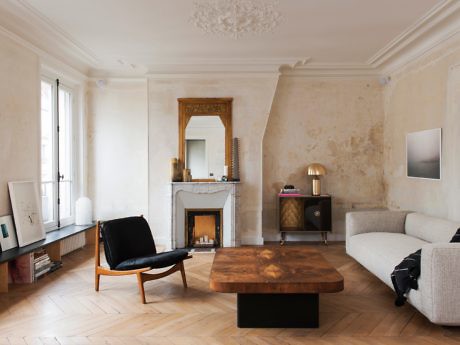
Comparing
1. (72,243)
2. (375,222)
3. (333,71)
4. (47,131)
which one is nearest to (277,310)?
(375,222)

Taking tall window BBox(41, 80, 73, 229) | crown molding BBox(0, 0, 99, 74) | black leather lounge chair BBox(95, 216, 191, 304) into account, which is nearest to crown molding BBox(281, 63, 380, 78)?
crown molding BBox(0, 0, 99, 74)

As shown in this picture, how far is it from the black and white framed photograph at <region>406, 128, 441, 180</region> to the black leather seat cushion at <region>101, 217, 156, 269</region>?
12.0ft

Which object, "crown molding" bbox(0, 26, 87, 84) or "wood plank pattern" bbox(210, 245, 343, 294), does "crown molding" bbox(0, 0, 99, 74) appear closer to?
"crown molding" bbox(0, 26, 87, 84)

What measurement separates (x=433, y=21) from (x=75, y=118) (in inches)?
Answer: 212

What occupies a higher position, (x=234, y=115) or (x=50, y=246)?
(x=234, y=115)

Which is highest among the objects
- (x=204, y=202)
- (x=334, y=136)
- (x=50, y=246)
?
(x=334, y=136)

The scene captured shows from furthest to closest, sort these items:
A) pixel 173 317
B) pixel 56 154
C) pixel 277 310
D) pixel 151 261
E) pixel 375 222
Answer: pixel 56 154 → pixel 375 222 → pixel 151 261 → pixel 173 317 → pixel 277 310

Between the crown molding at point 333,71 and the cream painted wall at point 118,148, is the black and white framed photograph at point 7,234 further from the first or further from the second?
the crown molding at point 333,71

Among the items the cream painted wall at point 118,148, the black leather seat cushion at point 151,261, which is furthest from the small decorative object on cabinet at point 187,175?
the black leather seat cushion at point 151,261

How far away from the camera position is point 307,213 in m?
6.20

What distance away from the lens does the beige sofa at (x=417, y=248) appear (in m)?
2.83

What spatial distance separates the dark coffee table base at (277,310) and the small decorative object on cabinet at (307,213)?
10.4ft

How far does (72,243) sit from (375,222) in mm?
4346

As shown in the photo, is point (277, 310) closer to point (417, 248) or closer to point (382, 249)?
point (382, 249)
